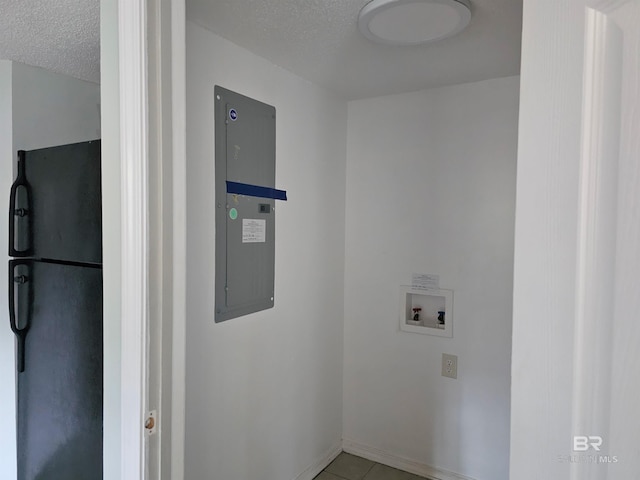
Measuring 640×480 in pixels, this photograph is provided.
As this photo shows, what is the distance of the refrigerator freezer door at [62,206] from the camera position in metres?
1.48

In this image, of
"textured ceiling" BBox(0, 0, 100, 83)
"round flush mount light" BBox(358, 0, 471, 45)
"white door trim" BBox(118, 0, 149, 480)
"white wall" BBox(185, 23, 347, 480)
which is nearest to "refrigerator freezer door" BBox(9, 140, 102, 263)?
"white wall" BBox(185, 23, 347, 480)

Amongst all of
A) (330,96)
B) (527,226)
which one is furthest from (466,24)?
(527,226)

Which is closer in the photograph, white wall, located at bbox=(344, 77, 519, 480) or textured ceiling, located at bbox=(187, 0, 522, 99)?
textured ceiling, located at bbox=(187, 0, 522, 99)

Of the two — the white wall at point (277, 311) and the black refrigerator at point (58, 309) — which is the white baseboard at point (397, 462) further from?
the black refrigerator at point (58, 309)

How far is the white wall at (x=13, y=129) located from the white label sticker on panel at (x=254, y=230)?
45.2 inches

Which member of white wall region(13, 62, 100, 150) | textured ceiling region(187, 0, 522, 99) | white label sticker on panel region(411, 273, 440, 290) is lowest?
white label sticker on panel region(411, 273, 440, 290)

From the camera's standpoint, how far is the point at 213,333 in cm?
175

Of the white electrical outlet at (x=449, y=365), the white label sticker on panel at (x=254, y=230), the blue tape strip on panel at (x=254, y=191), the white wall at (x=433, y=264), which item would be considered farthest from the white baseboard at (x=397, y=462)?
the blue tape strip on panel at (x=254, y=191)

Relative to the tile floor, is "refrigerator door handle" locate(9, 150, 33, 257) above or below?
above

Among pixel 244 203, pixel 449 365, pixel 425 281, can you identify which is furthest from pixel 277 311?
pixel 449 365

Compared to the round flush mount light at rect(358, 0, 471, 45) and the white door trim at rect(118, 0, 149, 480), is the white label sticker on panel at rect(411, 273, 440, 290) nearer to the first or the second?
the round flush mount light at rect(358, 0, 471, 45)

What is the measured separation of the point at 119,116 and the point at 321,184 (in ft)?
4.98

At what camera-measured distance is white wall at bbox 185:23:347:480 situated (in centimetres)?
166

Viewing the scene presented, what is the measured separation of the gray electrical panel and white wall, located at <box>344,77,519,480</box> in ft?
2.55
